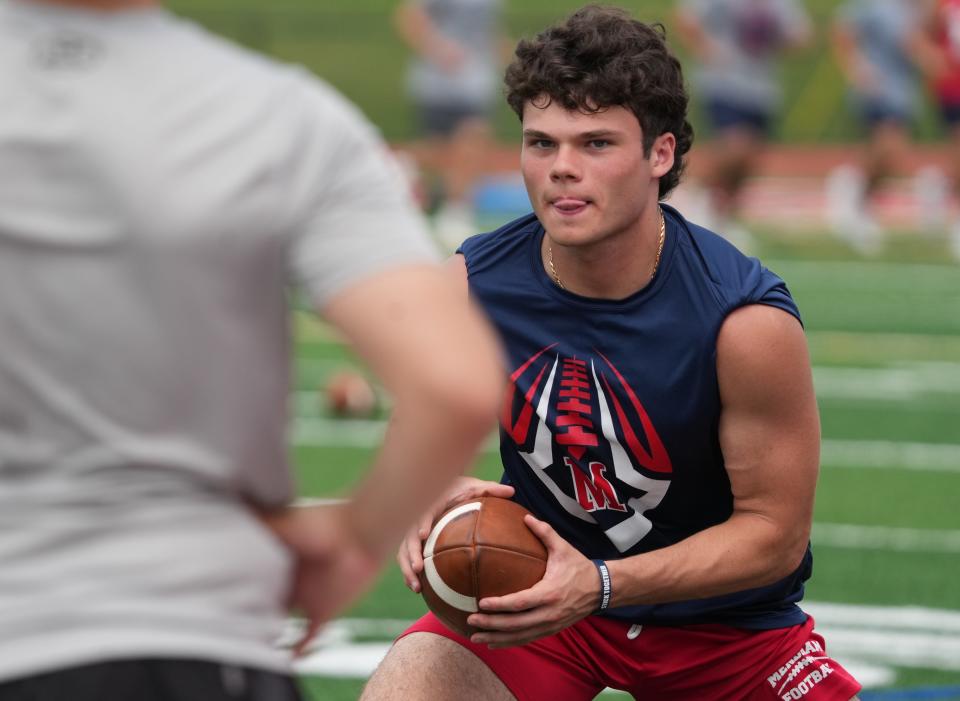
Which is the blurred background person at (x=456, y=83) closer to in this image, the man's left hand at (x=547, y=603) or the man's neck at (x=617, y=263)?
the man's neck at (x=617, y=263)

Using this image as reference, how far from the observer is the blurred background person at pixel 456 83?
1658 centimetres

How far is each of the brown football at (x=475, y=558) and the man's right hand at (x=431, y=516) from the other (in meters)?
0.02

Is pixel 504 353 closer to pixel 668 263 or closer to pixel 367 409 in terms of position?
pixel 668 263

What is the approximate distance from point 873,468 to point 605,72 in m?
5.35

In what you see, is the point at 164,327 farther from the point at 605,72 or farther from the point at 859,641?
the point at 859,641

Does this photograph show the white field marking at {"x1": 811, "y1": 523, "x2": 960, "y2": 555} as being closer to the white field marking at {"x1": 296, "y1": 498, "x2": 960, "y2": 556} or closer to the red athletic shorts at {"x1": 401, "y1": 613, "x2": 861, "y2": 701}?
the white field marking at {"x1": 296, "y1": 498, "x2": 960, "y2": 556}

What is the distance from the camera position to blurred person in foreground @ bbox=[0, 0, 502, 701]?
6.48 ft

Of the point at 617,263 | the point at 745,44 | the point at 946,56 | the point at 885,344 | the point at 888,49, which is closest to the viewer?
the point at 617,263

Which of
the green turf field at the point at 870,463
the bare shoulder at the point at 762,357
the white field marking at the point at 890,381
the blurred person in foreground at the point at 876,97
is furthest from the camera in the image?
the blurred person in foreground at the point at 876,97

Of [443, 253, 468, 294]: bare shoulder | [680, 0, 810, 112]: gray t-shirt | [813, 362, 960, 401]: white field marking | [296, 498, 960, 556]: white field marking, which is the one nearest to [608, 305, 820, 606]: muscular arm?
[443, 253, 468, 294]: bare shoulder

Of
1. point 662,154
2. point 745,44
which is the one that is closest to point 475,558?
point 662,154

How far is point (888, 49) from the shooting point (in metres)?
17.7

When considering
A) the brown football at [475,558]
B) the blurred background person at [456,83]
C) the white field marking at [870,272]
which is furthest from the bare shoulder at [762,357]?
the blurred background person at [456,83]

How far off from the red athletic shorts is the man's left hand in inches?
14.2
